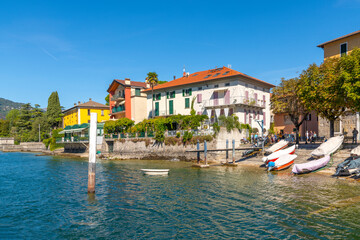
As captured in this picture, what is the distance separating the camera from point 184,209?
574 inches

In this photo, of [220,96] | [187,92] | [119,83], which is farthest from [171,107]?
[119,83]

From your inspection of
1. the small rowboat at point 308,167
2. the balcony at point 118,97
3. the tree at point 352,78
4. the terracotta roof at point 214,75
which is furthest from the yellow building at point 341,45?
the balcony at point 118,97

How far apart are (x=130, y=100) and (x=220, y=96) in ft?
74.5

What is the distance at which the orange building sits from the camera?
58281mm

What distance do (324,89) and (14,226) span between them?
29.4 meters

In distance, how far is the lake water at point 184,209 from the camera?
11.3 meters

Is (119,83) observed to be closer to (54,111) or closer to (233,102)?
(233,102)

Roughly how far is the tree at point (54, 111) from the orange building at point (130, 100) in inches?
1490

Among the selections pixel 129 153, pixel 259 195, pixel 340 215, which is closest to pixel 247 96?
pixel 129 153

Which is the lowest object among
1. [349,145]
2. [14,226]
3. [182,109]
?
[14,226]

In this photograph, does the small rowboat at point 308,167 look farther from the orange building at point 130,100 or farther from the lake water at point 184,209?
the orange building at point 130,100

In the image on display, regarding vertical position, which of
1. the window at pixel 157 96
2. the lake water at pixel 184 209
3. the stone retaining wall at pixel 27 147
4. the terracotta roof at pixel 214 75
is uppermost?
the terracotta roof at pixel 214 75

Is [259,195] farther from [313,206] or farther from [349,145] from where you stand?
[349,145]

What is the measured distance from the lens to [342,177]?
848 inches
